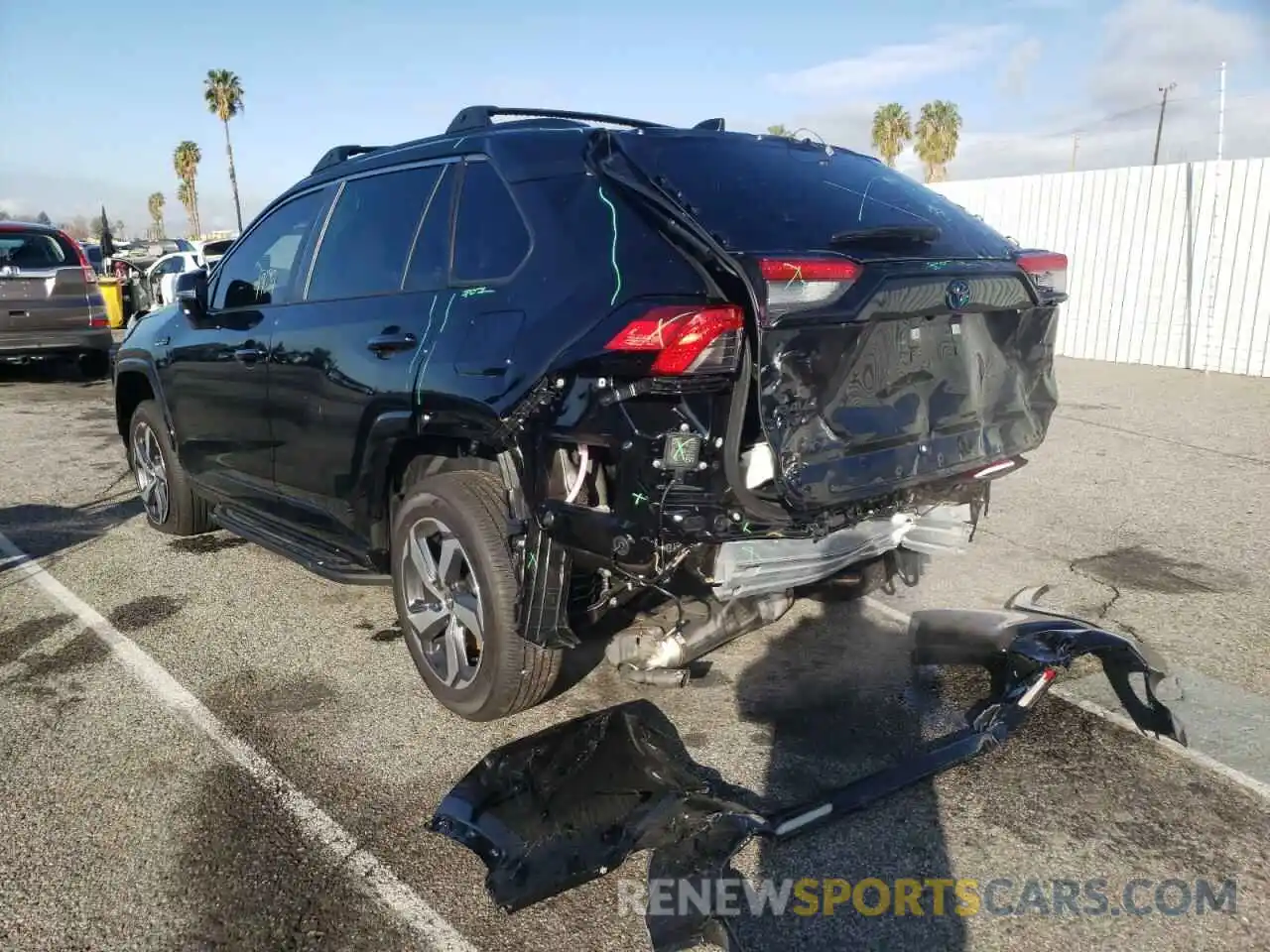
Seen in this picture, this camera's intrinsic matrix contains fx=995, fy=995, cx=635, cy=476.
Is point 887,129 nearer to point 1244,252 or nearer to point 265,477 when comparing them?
point 1244,252

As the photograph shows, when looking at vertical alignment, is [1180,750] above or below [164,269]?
below

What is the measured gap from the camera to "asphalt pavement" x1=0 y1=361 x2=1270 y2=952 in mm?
2471

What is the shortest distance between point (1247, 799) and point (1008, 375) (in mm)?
1485

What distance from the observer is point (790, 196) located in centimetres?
314

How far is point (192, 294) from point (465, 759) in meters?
3.05

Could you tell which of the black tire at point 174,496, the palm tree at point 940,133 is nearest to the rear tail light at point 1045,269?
the black tire at point 174,496

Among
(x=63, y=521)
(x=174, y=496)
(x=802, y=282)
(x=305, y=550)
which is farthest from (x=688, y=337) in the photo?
(x=63, y=521)

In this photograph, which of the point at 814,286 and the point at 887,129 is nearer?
the point at 814,286

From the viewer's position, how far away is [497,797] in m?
2.78

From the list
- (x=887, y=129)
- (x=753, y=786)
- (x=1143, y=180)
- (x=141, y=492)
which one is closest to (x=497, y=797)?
(x=753, y=786)

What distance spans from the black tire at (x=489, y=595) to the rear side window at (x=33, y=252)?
34.0 feet

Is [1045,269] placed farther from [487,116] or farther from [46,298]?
[46,298]

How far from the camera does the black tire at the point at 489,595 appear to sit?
3.20 m

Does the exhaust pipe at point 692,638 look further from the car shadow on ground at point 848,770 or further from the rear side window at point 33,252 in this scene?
the rear side window at point 33,252
